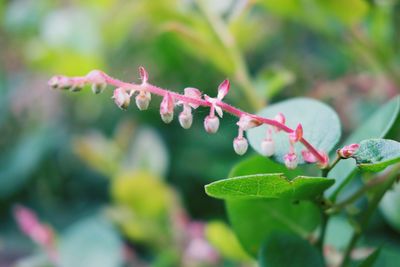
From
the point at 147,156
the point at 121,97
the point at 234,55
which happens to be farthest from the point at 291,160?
the point at 147,156

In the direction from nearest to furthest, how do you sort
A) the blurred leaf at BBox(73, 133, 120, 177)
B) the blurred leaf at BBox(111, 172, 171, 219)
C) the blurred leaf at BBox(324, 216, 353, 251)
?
1. the blurred leaf at BBox(324, 216, 353, 251)
2. the blurred leaf at BBox(111, 172, 171, 219)
3. the blurred leaf at BBox(73, 133, 120, 177)

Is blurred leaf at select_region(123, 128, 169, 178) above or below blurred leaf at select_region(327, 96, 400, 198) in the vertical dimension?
above

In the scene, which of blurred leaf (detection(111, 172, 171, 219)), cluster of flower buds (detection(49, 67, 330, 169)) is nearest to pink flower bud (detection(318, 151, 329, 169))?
cluster of flower buds (detection(49, 67, 330, 169))

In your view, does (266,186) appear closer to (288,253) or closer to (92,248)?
(288,253)

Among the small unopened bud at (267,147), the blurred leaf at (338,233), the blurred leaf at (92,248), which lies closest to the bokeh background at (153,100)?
the blurred leaf at (92,248)

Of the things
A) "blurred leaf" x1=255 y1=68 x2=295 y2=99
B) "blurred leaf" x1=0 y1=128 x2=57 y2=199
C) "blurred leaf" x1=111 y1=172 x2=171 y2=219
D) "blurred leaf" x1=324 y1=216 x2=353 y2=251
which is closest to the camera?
"blurred leaf" x1=324 y1=216 x2=353 y2=251

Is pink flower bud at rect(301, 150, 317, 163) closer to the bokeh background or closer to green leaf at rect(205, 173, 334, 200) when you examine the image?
green leaf at rect(205, 173, 334, 200)
